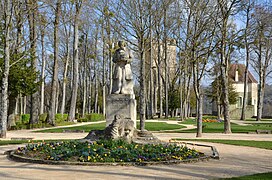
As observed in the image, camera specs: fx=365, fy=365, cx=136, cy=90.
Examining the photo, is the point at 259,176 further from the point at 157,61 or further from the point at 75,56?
the point at 157,61

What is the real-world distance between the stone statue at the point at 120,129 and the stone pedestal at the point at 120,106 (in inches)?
27.9

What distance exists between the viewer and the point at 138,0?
73.9 feet

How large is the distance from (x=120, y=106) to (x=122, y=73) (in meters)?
1.49

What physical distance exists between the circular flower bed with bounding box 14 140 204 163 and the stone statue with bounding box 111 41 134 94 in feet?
10.6

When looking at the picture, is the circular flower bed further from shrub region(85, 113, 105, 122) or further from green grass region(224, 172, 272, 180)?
shrub region(85, 113, 105, 122)

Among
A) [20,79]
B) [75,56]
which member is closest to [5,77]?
[20,79]

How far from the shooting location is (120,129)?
528 inches

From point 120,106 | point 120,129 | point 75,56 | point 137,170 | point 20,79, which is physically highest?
point 75,56

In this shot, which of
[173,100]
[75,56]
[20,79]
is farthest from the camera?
[173,100]

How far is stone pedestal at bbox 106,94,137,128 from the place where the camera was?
14531mm

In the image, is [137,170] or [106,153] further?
[106,153]

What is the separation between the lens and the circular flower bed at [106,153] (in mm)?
10562

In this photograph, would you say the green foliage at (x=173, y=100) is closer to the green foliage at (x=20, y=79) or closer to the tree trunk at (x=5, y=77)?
the green foliage at (x=20, y=79)

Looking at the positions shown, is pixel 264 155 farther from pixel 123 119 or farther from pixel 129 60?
pixel 129 60
